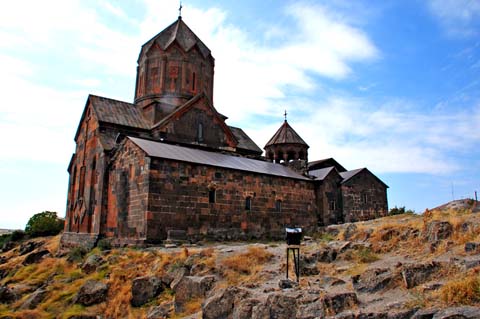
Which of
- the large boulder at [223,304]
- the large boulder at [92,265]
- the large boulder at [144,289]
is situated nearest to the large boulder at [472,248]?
the large boulder at [223,304]

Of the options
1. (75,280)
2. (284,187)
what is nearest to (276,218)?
(284,187)

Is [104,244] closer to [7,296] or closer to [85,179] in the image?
[7,296]

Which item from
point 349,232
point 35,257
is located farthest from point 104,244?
point 349,232

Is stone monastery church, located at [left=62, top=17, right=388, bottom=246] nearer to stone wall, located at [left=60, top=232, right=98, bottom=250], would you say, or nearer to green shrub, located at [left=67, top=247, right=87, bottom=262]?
stone wall, located at [left=60, top=232, right=98, bottom=250]

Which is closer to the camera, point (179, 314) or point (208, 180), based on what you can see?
point (179, 314)

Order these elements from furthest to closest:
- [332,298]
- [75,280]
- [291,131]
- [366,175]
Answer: [291,131] < [366,175] < [75,280] < [332,298]

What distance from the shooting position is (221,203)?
14.3m

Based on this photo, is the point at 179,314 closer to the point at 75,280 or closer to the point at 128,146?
the point at 75,280

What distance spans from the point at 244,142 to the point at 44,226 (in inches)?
598

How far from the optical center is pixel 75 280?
420 inches

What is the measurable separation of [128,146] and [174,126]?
3.78 meters

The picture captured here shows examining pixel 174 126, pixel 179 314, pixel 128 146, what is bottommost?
pixel 179 314

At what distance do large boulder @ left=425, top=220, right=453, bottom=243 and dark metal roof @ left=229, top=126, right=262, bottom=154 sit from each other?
14.8 m

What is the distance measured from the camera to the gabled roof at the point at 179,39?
65.8 feet
